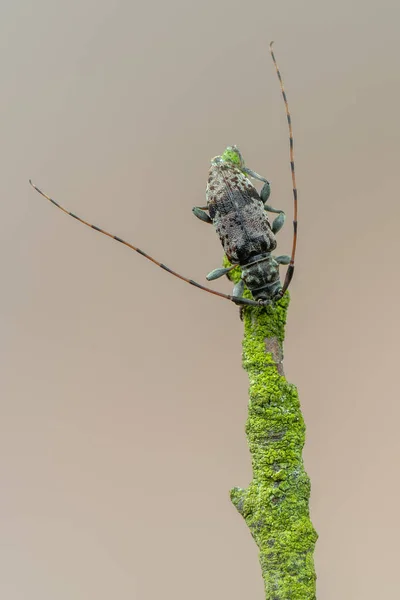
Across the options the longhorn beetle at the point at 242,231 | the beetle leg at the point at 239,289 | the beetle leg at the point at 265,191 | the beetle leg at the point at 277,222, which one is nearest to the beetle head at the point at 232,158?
the longhorn beetle at the point at 242,231

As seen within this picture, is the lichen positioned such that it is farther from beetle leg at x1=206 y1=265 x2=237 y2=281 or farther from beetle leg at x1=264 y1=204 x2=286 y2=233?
beetle leg at x1=264 y1=204 x2=286 y2=233

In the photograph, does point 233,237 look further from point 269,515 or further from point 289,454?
point 269,515

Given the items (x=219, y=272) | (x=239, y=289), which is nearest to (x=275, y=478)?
(x=239, y=289)

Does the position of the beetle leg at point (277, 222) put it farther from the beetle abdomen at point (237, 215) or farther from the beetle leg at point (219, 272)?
the beetle leg at point (219, 272)

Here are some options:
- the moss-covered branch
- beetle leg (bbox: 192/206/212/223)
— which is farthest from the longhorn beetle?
the moss-covered branch

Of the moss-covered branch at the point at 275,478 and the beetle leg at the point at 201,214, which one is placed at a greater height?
the beetle leg at the point at 201,214

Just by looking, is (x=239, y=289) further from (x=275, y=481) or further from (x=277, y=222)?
(x=275, y=481)
